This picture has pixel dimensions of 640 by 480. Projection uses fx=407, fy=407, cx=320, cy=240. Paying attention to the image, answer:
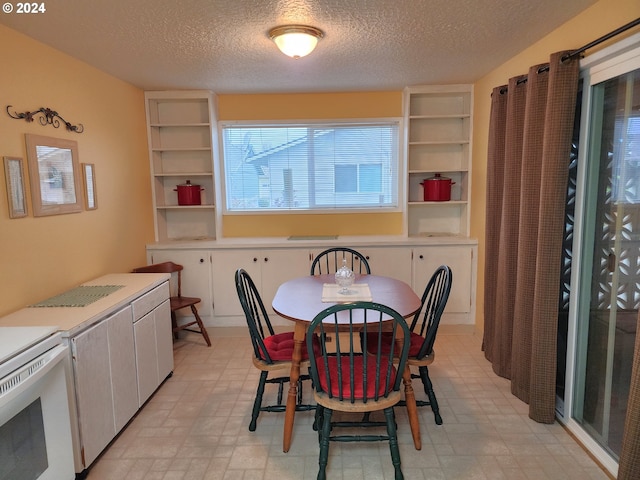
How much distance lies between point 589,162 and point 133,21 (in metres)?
2.60

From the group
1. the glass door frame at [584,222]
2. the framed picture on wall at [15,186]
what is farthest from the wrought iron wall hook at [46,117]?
the glass door frame at [584,222]

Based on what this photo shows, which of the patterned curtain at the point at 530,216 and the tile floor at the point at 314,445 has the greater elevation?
the patterned curtain at the point at 530,216

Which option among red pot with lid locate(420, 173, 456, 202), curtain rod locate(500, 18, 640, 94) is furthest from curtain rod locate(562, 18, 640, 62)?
red pot with lid locate(420, 173, 456, 202)

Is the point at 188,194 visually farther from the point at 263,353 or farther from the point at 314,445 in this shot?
the point at 314,445

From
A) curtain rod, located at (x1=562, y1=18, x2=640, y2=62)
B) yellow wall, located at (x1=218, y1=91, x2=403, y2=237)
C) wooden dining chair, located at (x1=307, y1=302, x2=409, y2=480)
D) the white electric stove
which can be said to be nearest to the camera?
the white electric stove

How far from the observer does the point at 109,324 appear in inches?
88.8

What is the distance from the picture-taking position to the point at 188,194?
403 centimetres

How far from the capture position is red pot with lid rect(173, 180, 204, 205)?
13.2 ft

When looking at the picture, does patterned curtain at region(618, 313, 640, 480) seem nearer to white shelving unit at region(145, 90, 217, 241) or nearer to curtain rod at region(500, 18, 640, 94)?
curtain rod at region(500, 18, 640, 94)

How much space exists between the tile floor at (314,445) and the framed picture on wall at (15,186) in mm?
1421

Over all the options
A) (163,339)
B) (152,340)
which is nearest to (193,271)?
(163,339)

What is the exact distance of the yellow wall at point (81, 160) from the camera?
88.6 inches

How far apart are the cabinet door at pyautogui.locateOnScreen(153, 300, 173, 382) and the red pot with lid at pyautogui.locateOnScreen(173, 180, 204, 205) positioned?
51.5 inches

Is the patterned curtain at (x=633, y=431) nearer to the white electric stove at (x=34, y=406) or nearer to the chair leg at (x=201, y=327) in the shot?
the white electric stove at (x=34, y=406)
